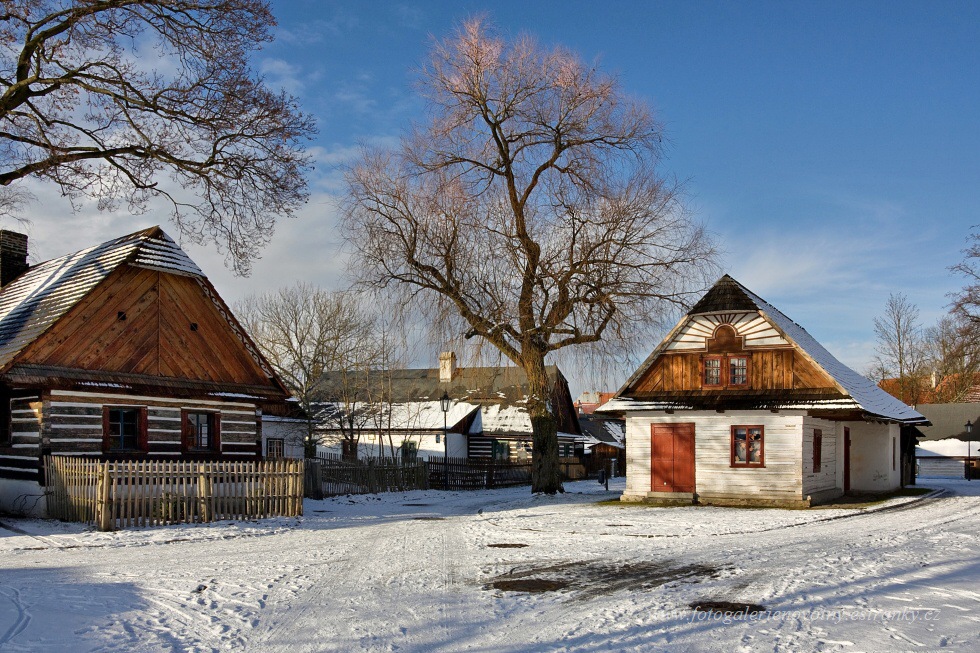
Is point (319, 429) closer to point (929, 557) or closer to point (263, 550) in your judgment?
point (263, 550)

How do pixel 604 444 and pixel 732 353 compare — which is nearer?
pixel 732 353

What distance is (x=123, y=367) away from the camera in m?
22.9

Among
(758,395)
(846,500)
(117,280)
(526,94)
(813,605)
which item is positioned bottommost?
(846,500)

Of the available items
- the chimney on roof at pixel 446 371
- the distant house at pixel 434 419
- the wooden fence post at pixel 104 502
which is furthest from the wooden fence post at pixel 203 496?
the chimney on roof at pixel 446 371

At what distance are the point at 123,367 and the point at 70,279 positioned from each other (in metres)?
3.24

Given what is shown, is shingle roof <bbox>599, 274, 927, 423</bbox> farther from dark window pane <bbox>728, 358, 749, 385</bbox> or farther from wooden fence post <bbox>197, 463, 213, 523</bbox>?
wooden fence post <bbox>197, 463, 213, 523</bbox>

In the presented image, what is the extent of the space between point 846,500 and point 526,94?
56.5ft

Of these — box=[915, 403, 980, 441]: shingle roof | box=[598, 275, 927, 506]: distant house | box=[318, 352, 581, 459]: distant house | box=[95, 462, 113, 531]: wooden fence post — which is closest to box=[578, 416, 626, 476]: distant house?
box=[318, 352, 581, 459]: distant house

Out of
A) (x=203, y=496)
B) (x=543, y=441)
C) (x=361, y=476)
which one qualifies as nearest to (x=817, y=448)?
(x=543, y=441)

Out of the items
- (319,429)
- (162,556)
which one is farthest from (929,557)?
(319,429)

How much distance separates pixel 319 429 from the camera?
48562 mm

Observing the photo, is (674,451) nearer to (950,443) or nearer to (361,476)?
(361,476)

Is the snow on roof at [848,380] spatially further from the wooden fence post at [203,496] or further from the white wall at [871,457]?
the wooden fence post at [203,496]

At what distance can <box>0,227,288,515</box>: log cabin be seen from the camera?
21.2 meters
